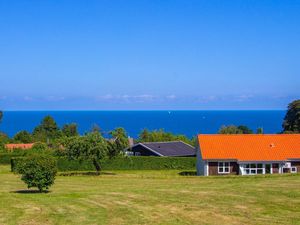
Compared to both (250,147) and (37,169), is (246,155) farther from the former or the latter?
(37,169)

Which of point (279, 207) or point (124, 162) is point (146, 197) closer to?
point (279, 207)

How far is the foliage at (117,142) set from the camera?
51.1 m

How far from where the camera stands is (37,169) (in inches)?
1029

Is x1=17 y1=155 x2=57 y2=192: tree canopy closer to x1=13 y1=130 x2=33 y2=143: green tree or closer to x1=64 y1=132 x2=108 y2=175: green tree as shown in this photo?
x1=64 y1=132 x2=108 y2=175: green tree

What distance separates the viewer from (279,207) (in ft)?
72.9

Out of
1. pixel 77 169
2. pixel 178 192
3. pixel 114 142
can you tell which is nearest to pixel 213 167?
pixel 114 142

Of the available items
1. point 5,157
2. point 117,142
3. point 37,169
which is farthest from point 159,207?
point 5,157

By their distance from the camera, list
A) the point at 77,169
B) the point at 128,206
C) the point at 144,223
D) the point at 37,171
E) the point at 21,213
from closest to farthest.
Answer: the point at 144,223 → the point at 21,213 → the point at 128,206 → the point at 37,171 → the point at 77,169

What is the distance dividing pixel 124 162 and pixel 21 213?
42.7m

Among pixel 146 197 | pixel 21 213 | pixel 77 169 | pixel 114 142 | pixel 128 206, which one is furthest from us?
pixel 77 169

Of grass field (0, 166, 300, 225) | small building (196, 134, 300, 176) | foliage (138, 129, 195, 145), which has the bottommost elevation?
grass field (0, 166, 300, 225)

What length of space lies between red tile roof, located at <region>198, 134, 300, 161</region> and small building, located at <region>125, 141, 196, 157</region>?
15965mm

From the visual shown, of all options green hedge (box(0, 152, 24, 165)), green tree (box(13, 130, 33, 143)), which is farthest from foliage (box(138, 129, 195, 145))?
green hedge (box(0, 152, 24, 165))

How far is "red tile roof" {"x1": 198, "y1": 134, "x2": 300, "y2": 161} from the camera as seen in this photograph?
173ft
